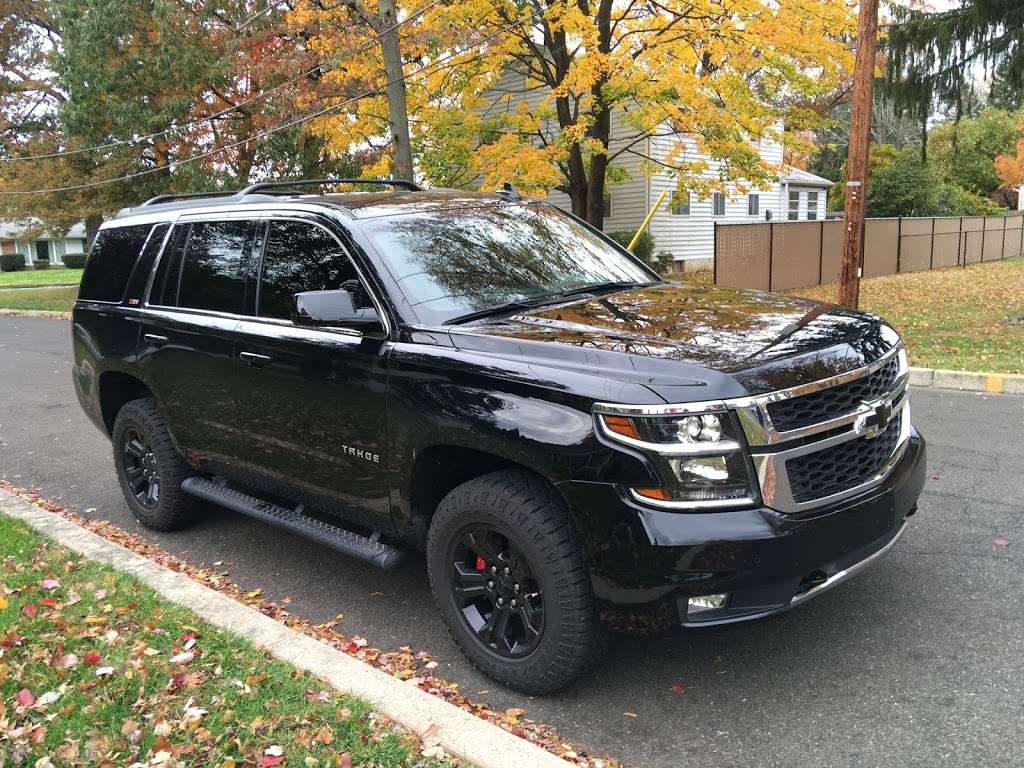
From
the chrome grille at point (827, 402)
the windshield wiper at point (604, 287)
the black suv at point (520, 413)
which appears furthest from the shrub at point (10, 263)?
the chrome grille at point (827, 402)

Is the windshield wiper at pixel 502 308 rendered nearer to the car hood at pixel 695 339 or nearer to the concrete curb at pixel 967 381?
the car hood at pixel 695 339

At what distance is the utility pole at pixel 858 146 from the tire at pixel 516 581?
9339 mm

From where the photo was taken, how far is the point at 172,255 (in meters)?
5.06

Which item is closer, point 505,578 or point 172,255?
point 505,578

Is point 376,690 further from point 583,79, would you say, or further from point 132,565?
point 583,79

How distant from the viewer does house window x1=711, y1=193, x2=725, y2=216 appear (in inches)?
1113

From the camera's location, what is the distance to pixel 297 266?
4250mm

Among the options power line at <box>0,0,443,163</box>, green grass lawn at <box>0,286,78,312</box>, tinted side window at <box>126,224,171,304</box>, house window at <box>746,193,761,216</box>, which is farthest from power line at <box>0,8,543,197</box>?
house window at <box>746,193,761,216</box>

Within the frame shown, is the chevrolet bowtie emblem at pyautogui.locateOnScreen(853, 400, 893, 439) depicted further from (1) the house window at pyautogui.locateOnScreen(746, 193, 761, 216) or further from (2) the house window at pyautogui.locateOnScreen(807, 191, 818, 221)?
(2) the house window at pyautogui.locateOnScreen(807, 191, 818, 221)

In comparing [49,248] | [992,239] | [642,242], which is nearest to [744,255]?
[642,242]

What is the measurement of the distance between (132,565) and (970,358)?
30.4 ft

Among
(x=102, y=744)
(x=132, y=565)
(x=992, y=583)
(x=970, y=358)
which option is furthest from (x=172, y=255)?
(x=970, y=358)

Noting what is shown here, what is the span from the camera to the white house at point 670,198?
23344 millimetres

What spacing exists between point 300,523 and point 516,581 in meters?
1.49
